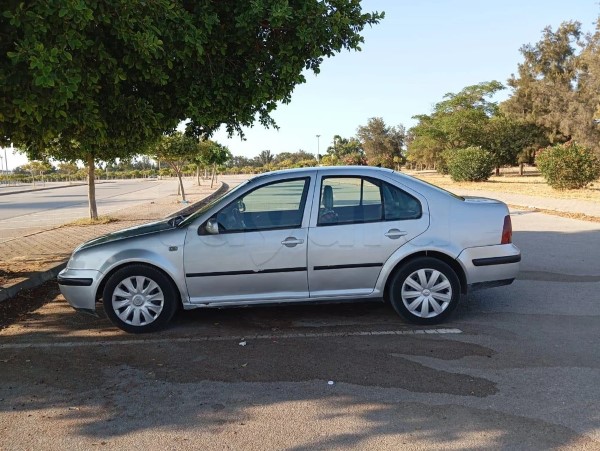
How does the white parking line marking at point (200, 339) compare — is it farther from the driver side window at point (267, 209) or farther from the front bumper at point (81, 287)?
the driver side window at point (267, 209)

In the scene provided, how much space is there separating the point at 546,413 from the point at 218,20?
5.00m

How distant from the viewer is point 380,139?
9531cm

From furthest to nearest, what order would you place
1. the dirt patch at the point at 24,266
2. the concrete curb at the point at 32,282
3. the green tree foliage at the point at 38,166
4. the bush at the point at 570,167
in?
the bush at the point at 570,167 < the green tree foliage at the point at 38,166 < the dirt patch at the point at 24,266 < the concrete curb at the point at 32,282

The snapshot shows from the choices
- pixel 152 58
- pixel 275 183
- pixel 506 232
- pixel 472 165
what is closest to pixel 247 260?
pixel 275 183

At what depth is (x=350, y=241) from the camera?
207 inches

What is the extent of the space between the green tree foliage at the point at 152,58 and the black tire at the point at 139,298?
5.59 ft

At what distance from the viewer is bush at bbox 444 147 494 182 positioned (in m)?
37.9

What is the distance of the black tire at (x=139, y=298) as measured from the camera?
5.27m

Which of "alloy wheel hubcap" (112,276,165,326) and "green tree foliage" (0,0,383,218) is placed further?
"alloy wheel hubcap" (112,276,165,326)

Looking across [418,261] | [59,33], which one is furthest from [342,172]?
[59,33]

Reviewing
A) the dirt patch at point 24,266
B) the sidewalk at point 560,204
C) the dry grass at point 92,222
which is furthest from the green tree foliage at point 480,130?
the dirt patch at point 24,266

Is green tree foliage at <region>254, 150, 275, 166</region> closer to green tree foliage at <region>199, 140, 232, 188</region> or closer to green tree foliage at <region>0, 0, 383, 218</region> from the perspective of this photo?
green tree foliage at <region>199, 140, 232, 188</region>

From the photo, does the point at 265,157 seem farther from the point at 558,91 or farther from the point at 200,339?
the point at 200,339

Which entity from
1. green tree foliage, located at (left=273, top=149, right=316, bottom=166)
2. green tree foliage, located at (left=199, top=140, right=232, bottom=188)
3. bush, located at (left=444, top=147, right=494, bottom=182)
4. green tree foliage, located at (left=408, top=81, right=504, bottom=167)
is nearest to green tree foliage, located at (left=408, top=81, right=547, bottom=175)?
green tree foliage, located at (left=408, top=81, right=504, bottom=167)
